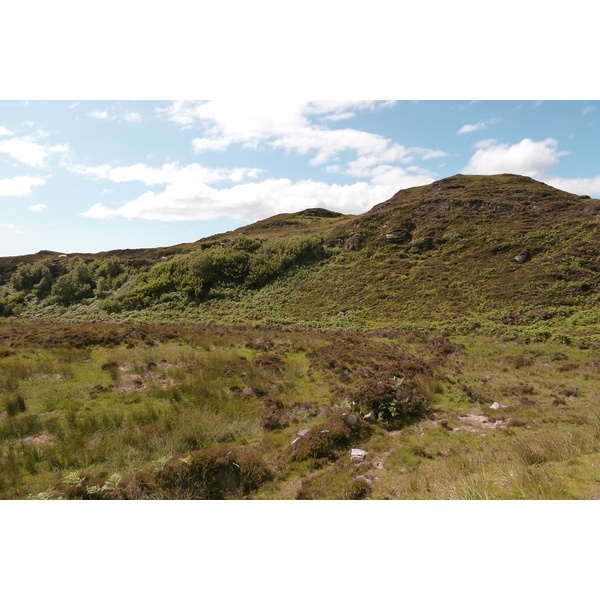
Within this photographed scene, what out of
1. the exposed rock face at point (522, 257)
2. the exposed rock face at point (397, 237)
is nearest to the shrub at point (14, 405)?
the exposed rock face at point (522, 257)

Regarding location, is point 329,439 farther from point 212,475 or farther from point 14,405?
point 14,405

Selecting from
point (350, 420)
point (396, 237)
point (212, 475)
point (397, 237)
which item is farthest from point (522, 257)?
point (212, 475)

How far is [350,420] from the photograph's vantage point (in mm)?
8703

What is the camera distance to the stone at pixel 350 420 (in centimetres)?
867

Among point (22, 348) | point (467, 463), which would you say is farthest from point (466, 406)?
point (22, 348)

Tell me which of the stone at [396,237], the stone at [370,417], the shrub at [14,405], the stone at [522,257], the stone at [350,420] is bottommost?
the stone at [370,417]

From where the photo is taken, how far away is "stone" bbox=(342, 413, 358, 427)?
8.67m

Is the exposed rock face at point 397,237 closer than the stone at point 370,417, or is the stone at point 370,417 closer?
the stone at point 370,417

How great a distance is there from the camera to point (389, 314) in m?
32.6

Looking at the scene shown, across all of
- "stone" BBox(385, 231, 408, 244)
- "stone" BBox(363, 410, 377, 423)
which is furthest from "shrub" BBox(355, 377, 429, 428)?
"stone" BBox(385, 231, 408, 244)

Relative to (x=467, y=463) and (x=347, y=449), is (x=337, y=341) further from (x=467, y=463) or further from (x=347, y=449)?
(x=467, y=463)

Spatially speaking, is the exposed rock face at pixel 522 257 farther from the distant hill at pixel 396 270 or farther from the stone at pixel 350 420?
the stone at pixel 350 420

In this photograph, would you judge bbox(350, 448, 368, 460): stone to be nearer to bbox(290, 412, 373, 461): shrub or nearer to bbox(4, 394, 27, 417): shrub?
bbox(290, 412, 373, 461): shrub

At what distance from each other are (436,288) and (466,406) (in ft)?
89.9
